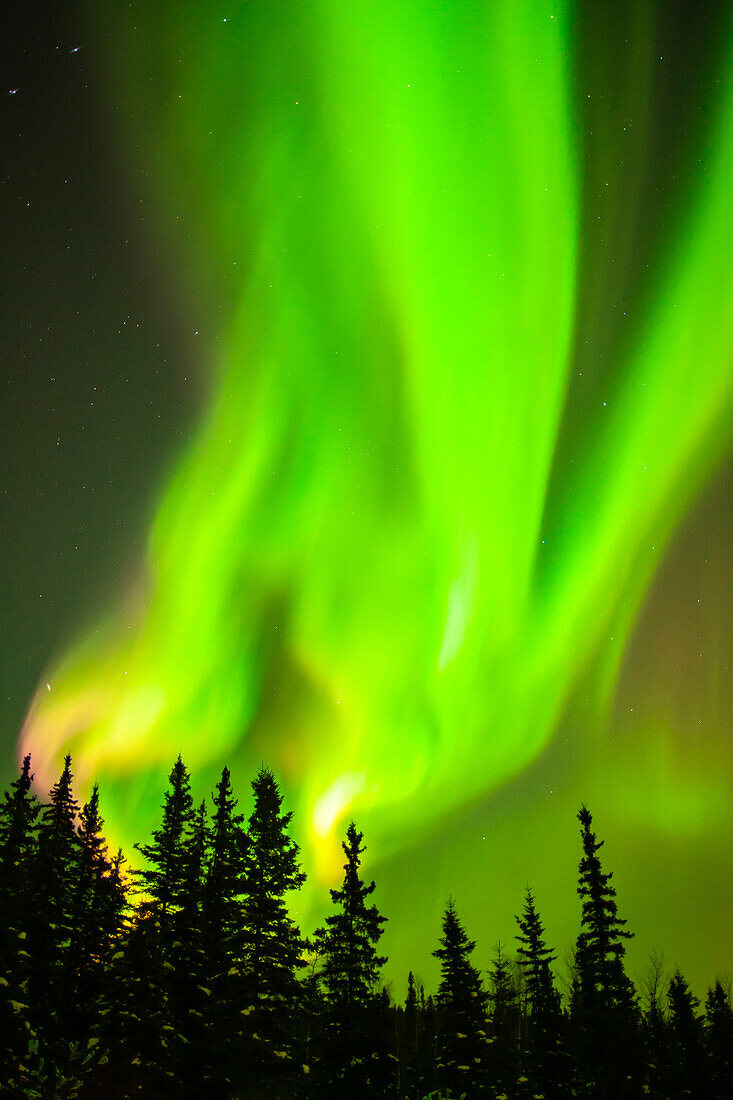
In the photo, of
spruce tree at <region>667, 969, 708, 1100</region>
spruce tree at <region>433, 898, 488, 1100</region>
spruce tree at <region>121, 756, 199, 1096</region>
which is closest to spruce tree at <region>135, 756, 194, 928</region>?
spruce tree at <region>121, 756, 199, 1096</region>

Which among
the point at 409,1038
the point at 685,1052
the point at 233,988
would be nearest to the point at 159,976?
the point at 233,988

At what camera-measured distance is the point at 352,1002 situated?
1133 inches

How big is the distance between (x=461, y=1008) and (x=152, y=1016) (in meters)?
17.8

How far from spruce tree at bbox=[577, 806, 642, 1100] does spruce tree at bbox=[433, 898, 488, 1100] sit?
205 inches

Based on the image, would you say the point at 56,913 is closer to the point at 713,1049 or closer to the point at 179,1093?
the point at 179,1093

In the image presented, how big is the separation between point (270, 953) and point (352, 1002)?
17.6ft

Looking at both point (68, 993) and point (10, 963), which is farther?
point (68, 993)

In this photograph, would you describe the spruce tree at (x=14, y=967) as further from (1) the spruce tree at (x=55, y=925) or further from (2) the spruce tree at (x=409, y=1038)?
(2) the spruce tree at (x=409, y=1038)

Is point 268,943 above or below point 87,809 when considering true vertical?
below

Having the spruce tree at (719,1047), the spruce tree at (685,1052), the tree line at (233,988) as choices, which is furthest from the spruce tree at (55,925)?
the spruce tree at (719,1047)

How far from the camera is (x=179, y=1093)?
22000mm

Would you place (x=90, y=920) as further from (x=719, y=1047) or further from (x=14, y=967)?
(x=719, y=1047)

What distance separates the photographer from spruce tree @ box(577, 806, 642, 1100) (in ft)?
114

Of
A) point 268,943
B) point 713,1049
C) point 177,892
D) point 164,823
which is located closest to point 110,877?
point 164,823
